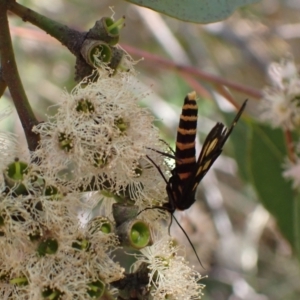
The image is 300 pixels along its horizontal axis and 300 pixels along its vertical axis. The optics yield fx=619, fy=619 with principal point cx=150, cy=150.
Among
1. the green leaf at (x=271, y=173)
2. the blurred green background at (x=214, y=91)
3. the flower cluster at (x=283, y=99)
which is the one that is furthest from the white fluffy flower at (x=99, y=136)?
the blurred green background at (x=214, y=91)

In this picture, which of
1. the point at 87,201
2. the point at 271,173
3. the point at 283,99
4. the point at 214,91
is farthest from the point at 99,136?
the point at 214,91

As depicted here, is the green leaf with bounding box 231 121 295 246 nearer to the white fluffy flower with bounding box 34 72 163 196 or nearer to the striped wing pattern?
the striped wing pattern

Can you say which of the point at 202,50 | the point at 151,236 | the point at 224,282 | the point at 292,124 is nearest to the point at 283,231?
the point at 292,124

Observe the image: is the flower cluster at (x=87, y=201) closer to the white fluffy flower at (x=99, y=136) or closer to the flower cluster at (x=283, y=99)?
the white fluffy flower at (x=99, y=136)

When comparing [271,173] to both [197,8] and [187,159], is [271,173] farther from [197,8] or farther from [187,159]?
[197,8]

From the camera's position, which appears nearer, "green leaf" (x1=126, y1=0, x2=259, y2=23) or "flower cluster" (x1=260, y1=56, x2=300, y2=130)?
"green leaf" (x1=126, y1=0, x2=259, y2=23)

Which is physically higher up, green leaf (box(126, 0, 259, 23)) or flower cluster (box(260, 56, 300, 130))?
green leaf (box(126, 0, 259, 23))

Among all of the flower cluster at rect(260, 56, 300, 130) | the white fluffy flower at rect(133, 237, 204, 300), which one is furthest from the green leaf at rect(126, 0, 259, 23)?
the flower cluster at rect(260, 56, 300, 130)
